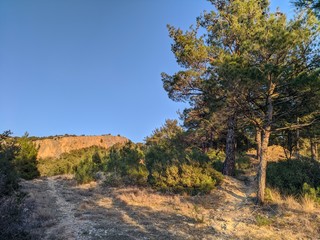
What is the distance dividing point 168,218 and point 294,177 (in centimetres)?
623

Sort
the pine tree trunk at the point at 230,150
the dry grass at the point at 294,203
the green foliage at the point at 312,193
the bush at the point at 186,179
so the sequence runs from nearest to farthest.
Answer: the dry grass at the point at 294,203
the green foliage at the point at 312,193
the bush at the point at 186,179
the pine tree trunk at the point at 230,150

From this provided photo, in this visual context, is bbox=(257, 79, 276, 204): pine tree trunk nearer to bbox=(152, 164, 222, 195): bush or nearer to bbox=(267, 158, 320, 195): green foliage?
bbox=(267, 158, 320, 195): green foliage

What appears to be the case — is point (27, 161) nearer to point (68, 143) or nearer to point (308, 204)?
point (308, 204)

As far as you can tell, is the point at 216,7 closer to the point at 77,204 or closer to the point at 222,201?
the point at 222,201

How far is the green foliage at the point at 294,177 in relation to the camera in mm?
11391

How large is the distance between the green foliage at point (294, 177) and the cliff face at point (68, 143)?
4305 cm

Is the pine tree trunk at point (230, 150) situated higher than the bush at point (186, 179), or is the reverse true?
the pine tree trunk at point (230, 150)

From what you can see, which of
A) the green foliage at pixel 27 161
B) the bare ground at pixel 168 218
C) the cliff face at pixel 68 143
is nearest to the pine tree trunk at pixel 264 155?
A: the bare ground at pixel 168 218

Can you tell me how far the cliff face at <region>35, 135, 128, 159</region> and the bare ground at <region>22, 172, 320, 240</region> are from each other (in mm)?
40872

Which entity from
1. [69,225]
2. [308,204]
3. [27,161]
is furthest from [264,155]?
[27,161]

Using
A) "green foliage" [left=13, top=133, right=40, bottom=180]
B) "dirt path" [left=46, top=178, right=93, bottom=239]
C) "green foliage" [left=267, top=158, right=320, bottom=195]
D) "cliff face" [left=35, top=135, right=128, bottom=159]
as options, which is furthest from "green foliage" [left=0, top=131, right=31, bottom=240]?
"cliff face" [left=35, top=135, right=128, bottom=159]

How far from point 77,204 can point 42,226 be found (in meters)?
3.60

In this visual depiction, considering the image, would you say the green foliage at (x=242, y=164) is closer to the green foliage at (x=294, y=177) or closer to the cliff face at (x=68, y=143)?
the green foliage at (x=294, y=177)

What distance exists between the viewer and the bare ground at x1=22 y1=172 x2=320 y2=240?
7.24 m
